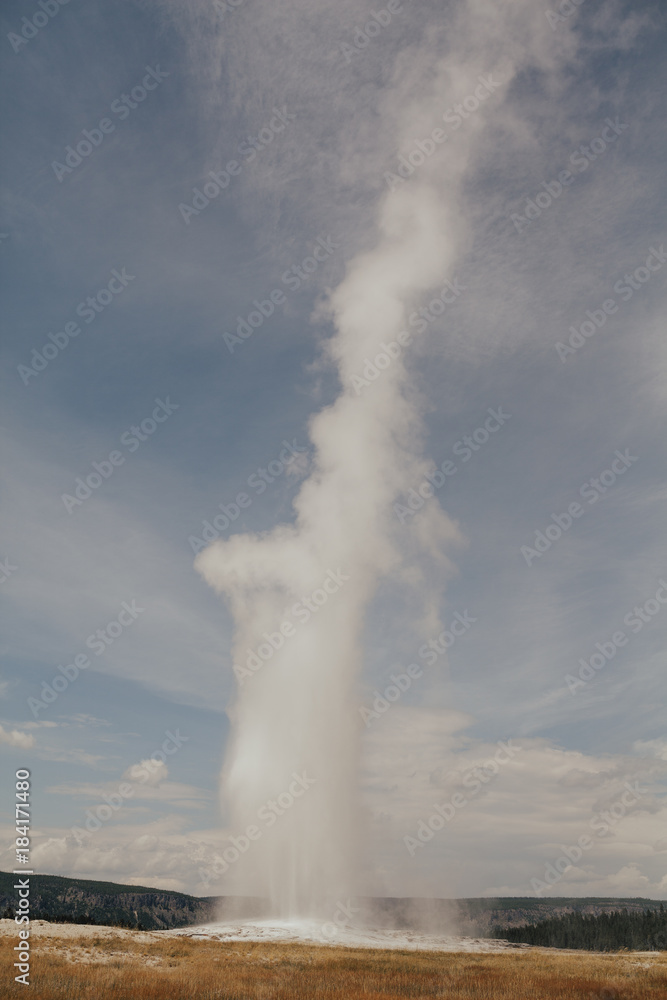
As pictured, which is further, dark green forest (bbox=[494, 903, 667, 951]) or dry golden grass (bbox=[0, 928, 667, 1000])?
dark green forest (bbox=[494, 903, 667, 951])

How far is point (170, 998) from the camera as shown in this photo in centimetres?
2083

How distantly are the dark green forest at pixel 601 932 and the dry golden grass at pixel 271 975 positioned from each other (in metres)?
85.9

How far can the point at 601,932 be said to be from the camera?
117 m

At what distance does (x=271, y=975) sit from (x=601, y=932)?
123 metres

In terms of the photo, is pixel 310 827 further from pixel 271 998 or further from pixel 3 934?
pixel 271 998

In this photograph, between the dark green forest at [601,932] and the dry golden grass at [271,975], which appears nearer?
the dry golden grass at [271,975]

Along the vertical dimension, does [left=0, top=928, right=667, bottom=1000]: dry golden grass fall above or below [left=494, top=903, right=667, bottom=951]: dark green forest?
above

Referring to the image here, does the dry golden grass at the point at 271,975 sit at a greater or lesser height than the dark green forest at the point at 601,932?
greater

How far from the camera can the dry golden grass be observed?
22.6 metres

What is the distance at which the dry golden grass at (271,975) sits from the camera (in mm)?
22641

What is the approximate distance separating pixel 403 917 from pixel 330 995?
98.7 m

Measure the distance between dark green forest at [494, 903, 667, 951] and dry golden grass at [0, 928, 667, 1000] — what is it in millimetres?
85912

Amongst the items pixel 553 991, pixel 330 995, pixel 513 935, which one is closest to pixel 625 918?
pixel 513 935

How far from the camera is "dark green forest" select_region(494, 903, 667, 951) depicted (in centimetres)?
10856
